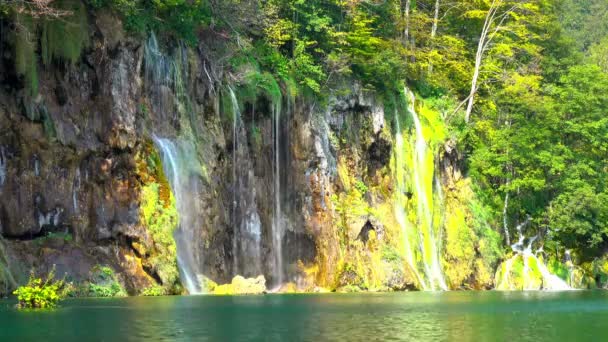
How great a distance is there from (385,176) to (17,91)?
19.9m

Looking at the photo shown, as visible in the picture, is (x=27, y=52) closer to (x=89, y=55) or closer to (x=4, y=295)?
(x=89, y=55)

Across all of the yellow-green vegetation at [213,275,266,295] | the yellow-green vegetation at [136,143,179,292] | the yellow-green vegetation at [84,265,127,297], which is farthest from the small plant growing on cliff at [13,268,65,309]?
the yellow-green vegetation at [213,275,266,295]

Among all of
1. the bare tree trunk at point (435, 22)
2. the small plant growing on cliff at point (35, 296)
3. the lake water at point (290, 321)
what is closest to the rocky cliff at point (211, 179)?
the small plant growing on cliff at point (35, 296)

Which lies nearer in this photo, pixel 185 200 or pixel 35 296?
pixel 35 296

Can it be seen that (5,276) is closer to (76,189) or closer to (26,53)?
(76,189)

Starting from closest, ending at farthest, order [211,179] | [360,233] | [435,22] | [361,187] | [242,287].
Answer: [242,287]
[211,179]
[360,233]
[361,187]
[435,22]

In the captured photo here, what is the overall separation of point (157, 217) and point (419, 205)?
56.9 ft

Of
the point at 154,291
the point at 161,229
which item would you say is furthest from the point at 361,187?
the point at 154,291

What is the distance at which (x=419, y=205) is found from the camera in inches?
1726

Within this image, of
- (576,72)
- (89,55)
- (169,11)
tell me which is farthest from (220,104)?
(576,72)

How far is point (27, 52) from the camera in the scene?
90.9 feet

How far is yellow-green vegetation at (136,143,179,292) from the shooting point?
29.0 m

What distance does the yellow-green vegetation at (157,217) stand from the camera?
2905cm

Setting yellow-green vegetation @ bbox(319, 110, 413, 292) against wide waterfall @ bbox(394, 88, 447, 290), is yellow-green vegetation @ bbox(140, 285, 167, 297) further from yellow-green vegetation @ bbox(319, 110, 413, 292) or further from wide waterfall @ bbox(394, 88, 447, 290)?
wide waterfall @ bbox(394, 88, 447, 290)
